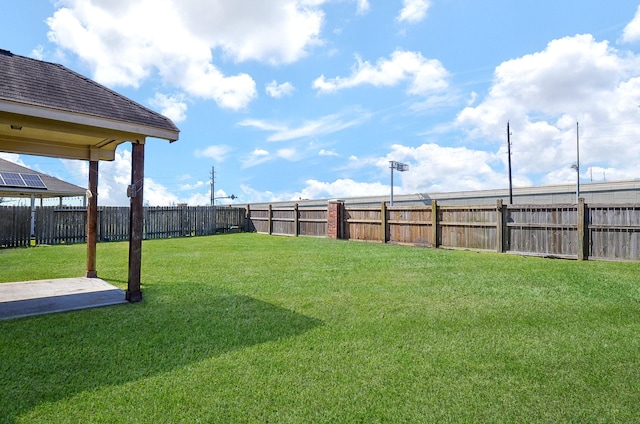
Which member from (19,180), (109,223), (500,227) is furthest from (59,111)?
(19,180)

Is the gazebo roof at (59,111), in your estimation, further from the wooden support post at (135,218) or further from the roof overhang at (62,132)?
the wooden support post at (135,218)

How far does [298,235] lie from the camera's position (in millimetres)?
17703

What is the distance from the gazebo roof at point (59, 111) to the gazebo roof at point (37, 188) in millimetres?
10631

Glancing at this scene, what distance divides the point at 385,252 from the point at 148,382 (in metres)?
9.06

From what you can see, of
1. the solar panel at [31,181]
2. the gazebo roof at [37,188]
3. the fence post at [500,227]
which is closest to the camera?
the fence post at [500,227]

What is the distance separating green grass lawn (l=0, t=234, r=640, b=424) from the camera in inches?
100

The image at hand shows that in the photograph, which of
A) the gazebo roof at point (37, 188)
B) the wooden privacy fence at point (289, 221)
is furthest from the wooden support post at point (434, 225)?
the gazebo roof at point (37, 188)

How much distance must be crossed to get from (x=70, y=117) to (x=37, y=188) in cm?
1362

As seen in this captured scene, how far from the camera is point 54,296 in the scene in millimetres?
5676

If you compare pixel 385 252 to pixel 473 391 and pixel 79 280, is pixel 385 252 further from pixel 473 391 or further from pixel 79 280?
pixel 473 391

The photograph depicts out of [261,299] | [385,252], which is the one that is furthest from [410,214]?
[261,299]

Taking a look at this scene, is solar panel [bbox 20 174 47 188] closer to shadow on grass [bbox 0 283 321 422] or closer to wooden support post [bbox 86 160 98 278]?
wooden support post [bbox 86 160 98 278]

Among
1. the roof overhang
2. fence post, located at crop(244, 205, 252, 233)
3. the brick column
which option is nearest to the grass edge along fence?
the brick column

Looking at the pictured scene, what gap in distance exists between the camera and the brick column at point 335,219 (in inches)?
627
